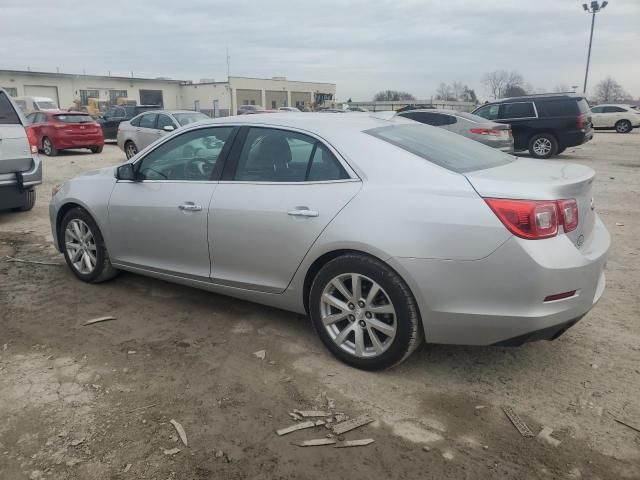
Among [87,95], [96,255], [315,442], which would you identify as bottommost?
[315,442]

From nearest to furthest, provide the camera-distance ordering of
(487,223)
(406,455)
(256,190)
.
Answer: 1. (406,455)
2. (487,223)
3. (256,190)

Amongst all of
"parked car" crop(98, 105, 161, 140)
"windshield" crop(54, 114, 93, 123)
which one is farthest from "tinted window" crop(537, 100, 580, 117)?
"parked car" crop(98, 105, 161, 140)

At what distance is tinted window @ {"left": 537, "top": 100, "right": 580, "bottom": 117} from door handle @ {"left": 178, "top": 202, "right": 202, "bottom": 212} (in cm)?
1361

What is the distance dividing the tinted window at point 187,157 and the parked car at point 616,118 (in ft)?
92.0

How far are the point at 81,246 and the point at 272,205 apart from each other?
2.36 m

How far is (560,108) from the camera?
1491 cm

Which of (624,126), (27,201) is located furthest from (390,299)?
(624,126)

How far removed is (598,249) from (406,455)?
1.66 metres

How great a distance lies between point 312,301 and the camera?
345 centimetres

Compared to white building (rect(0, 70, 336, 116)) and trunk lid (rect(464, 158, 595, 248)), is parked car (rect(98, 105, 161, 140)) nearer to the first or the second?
trunk lid (rect(464, 158, 595, 248))

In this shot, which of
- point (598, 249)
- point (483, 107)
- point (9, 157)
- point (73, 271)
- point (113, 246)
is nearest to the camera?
point (598, 249)

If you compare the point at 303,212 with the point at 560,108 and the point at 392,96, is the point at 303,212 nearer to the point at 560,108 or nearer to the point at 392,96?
the point at 560,108

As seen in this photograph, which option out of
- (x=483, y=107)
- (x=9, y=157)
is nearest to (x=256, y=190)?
(x=9, y=157)

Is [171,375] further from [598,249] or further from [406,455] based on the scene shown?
[598,249]
